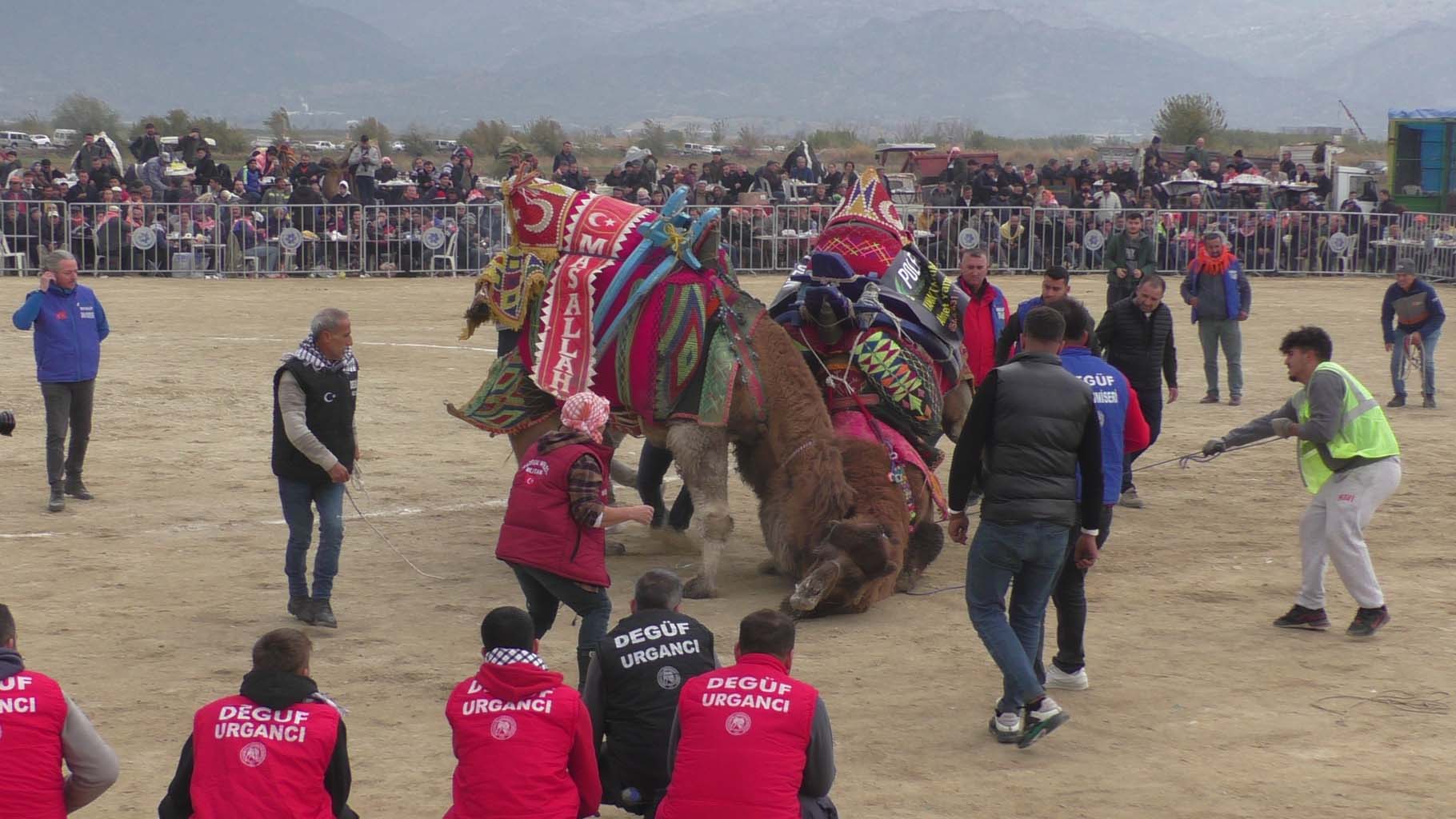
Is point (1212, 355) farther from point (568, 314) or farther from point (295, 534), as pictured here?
point (295, 534)

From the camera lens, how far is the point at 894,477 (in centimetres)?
935

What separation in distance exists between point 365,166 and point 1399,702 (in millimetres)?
25573

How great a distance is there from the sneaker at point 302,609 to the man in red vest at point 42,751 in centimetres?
378

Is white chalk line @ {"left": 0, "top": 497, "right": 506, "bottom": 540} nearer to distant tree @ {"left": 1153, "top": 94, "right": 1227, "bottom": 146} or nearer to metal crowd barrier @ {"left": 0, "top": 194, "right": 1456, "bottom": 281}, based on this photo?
metal crowd barrier @ {"left": 0, "top": 194, "right": 1456, "bottom": 281}

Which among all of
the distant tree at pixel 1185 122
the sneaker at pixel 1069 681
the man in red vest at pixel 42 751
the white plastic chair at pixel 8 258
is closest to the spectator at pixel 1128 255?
the sneaker at pixel 1069 681

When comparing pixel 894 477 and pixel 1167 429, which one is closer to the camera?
pixel 894 477

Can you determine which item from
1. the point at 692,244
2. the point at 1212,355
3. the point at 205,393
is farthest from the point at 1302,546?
the point at 205,393

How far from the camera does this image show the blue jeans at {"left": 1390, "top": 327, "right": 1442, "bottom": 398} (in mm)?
16578

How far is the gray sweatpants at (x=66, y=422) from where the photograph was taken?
1158 cm

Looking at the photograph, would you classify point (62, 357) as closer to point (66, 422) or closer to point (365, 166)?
point (66, 422)

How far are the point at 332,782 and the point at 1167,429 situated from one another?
38.2ft

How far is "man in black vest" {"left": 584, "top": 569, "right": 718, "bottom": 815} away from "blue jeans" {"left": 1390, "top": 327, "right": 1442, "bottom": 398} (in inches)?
504

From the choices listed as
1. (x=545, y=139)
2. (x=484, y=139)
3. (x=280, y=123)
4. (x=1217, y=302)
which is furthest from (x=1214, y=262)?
(x=280, y=123)

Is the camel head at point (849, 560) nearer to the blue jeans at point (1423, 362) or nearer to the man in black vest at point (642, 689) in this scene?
the man in black vest at point (642, 689)
